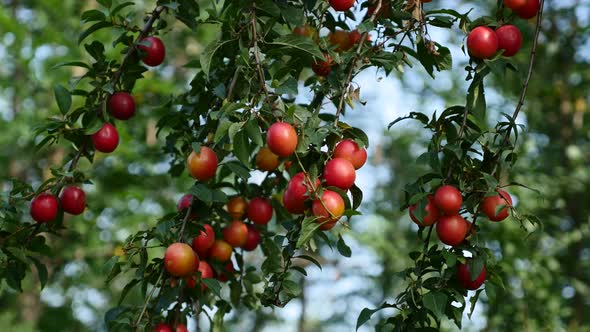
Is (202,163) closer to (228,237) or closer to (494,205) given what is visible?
(228,237)

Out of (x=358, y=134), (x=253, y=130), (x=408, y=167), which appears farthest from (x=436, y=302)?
(x=408, y=167)

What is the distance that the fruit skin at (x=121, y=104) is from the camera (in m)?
1.49

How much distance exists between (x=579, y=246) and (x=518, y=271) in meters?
0.93

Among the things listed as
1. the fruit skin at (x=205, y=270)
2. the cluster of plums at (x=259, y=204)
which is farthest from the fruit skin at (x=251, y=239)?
the fruit skin at (x=205, y=270)

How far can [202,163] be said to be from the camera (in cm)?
128

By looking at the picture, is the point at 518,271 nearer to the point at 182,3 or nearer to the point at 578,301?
the point at 578,301

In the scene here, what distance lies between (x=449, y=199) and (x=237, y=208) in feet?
2.07

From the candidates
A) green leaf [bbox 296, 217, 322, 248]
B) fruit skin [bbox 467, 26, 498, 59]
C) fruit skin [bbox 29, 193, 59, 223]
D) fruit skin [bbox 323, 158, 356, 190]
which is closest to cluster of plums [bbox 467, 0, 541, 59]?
fruit skin [bbox 467, 26, 498, 59]

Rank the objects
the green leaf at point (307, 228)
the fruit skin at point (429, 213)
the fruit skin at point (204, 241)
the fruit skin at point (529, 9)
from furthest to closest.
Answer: the fruit skin at point (204, 241)
the fruit skin at point (529, 9)
the fruit skin at point (429, 213)
the green leaf at point (307, 228)

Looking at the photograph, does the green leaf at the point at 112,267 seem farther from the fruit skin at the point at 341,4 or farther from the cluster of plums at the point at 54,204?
the fruit skin at the point at 341,4

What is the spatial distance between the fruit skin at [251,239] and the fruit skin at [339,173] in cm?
54

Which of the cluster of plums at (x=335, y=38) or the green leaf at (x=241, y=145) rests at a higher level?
the cluster of plums at (x=335, y=38)

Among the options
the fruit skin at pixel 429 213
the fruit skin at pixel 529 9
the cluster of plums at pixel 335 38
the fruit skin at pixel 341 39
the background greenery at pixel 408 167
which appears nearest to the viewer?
the fruit skin at pixel 429 213

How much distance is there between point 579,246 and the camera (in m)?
3.93
